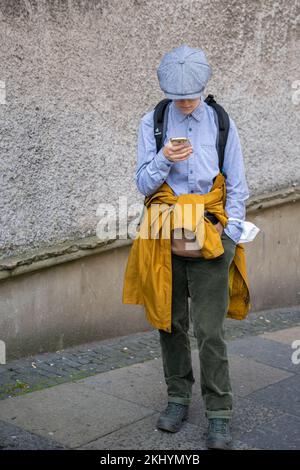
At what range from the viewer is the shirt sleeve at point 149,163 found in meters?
3.99

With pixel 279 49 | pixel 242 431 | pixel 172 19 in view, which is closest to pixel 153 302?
pixel 242 431

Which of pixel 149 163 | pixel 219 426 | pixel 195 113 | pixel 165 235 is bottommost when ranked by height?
pixel 219 426

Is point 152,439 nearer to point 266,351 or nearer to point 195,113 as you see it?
point 195,113

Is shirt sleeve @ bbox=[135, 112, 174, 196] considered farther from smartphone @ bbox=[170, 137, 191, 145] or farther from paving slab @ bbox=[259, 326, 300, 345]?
paving slab @ bbox=[259, 326, 300, 345]

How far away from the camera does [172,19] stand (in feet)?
20.1

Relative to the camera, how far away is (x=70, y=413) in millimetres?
4555

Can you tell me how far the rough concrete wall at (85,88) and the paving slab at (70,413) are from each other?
3.61 feet

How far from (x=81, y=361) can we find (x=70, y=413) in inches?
39.1

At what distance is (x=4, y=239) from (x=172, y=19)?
213cm

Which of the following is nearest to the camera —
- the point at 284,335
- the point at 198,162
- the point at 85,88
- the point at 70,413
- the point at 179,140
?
the point at 179,140

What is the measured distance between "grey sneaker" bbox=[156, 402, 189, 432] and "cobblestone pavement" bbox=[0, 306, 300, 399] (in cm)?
94

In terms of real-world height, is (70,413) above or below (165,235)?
below

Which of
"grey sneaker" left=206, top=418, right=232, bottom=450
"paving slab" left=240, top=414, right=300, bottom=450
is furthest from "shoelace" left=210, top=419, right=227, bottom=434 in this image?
"paving slab" left=240, top=414, right=300, bottom=450

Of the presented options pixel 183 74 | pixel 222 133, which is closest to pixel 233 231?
pixel 222 133
